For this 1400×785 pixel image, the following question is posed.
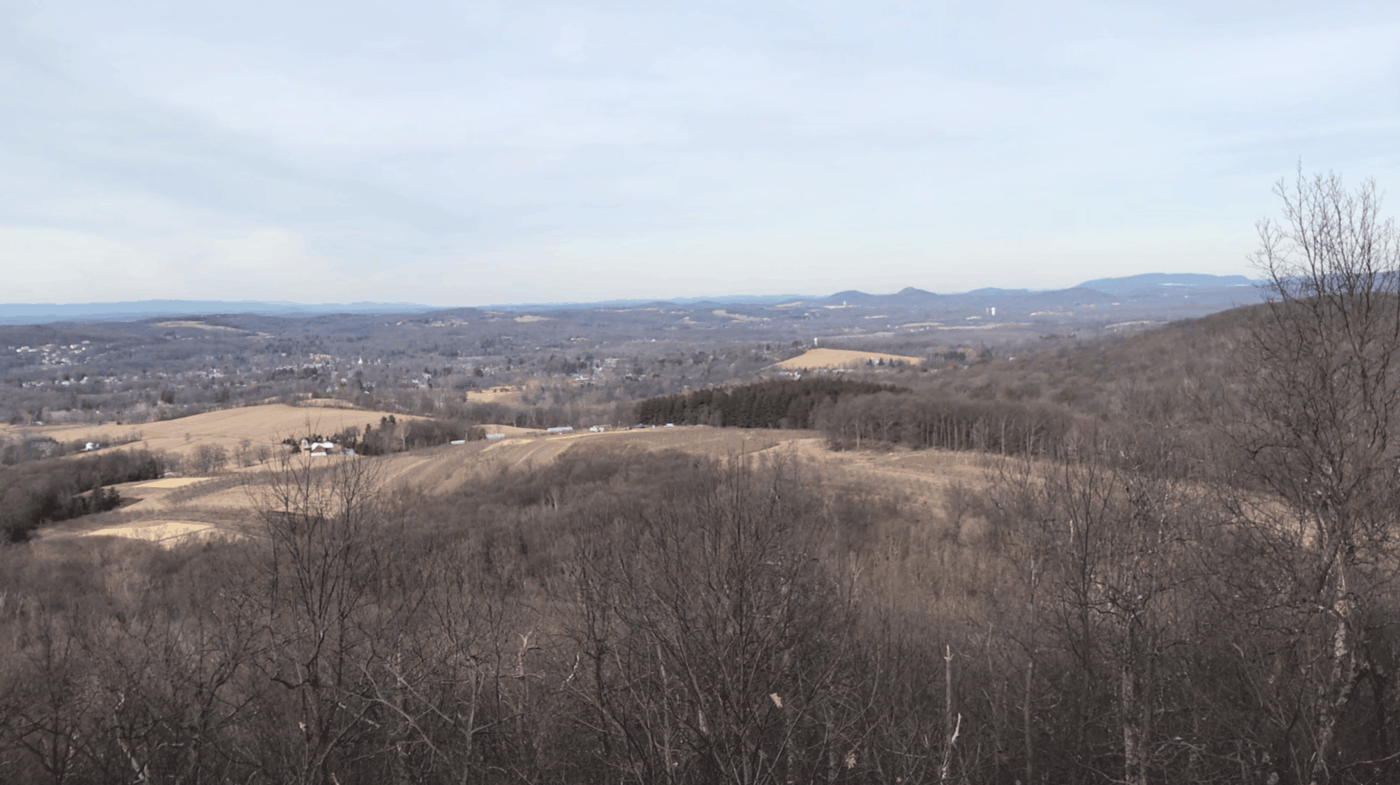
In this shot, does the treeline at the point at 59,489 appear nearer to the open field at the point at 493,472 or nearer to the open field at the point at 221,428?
the open field at the point at 493,472

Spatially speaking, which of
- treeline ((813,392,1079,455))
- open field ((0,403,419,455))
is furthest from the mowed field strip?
treeline ((813,392,1079,455))

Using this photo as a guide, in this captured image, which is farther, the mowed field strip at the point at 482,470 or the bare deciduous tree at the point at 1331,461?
the mowed field strip at the point at 482,470

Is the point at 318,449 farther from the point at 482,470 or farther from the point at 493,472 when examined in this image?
the point at 493,472

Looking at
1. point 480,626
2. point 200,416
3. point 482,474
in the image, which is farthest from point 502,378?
point 480,626

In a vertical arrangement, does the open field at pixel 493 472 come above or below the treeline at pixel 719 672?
below

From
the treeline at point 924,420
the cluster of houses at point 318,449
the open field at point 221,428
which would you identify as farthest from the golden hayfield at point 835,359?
the cluster of houses at point 318,449

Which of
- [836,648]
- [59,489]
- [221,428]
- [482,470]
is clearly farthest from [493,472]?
[221,428]

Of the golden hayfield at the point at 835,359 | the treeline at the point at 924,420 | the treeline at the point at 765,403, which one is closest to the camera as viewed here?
the treeline at the point at 924,420
